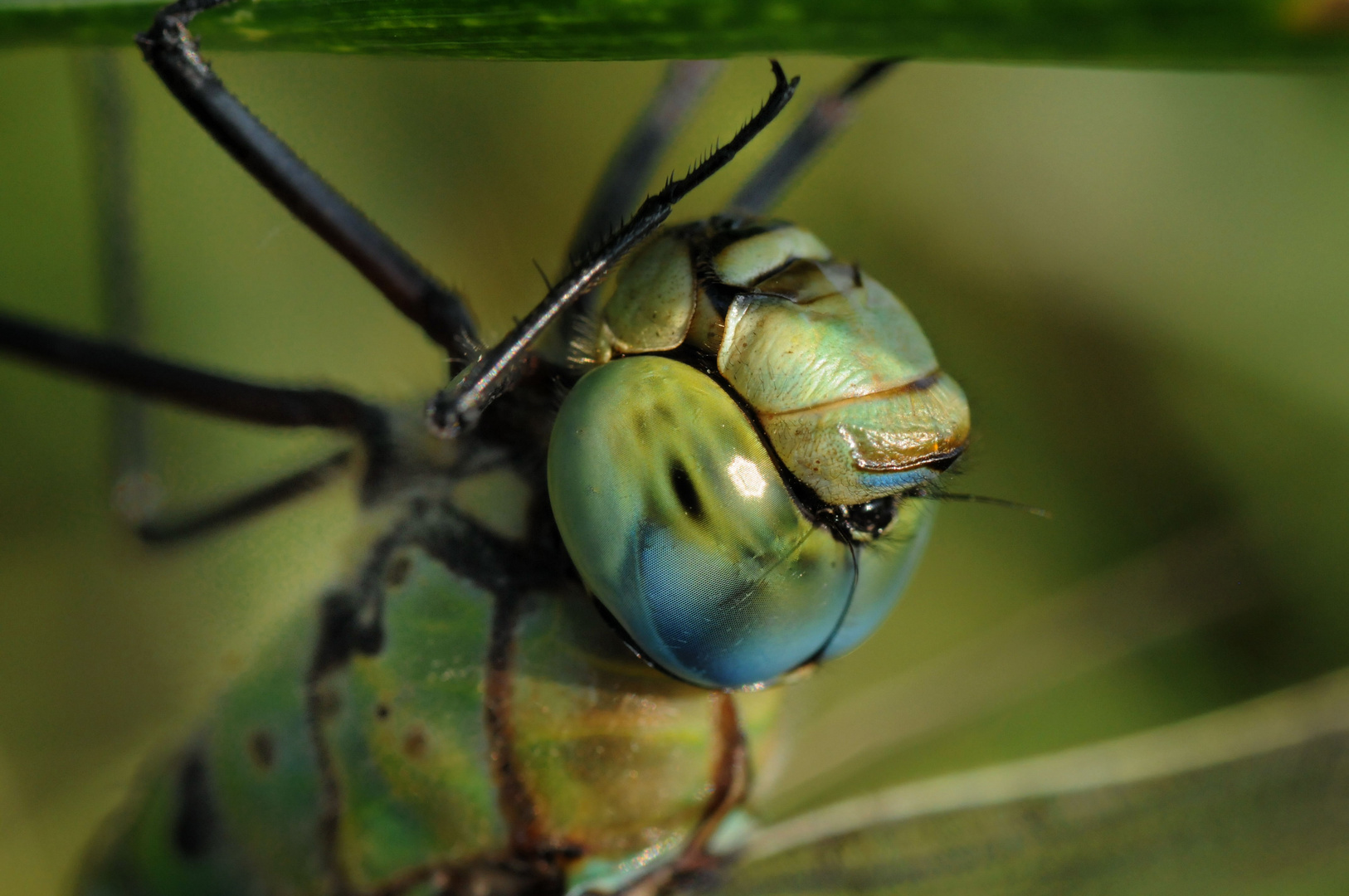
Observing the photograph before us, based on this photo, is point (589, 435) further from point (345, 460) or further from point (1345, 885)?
point (1345, 885)

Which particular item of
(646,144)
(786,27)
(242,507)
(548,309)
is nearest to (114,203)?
(242,507)

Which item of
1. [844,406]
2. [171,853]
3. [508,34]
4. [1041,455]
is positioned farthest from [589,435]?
[1041,455]

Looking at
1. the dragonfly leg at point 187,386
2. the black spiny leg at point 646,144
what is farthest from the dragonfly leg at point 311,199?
the black spiny leg at point 646,144

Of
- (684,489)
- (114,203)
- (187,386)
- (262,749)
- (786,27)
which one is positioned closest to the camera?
(786,27)

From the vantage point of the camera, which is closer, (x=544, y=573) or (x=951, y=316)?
(x=544, y=573)

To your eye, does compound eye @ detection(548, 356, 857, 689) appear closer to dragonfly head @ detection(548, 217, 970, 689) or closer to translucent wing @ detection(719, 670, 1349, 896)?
dragonfly head @ detection(548, 217, 970, 689)

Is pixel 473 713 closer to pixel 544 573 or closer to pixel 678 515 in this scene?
pixel 544 573
